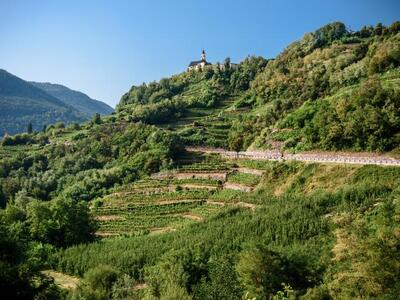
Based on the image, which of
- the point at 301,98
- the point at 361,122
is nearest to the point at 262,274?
the point at 361,122

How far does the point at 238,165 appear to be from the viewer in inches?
2429

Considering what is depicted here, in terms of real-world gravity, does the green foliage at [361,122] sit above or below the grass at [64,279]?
above

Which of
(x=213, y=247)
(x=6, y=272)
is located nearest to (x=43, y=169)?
(x=213, y=247)

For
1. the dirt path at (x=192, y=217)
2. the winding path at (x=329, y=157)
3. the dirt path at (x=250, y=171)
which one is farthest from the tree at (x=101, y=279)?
the winding path at (x=329, y=157)

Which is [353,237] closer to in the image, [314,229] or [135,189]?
[314,229]

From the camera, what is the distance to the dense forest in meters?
29.1

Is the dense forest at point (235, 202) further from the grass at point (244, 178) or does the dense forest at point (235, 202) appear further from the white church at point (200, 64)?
the white church at point (200, 64)

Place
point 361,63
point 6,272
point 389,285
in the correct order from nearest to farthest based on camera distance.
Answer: point 389,285 < point 6,272 < point 361,63

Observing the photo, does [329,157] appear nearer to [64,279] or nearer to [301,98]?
[301,98]

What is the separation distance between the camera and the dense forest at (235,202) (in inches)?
1147

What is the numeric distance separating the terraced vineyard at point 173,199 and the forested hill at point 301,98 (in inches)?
355

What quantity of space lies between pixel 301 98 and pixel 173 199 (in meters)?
33.5

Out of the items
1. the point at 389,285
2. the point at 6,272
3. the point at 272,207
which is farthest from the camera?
the point at 272,207

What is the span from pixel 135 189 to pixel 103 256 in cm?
2351
